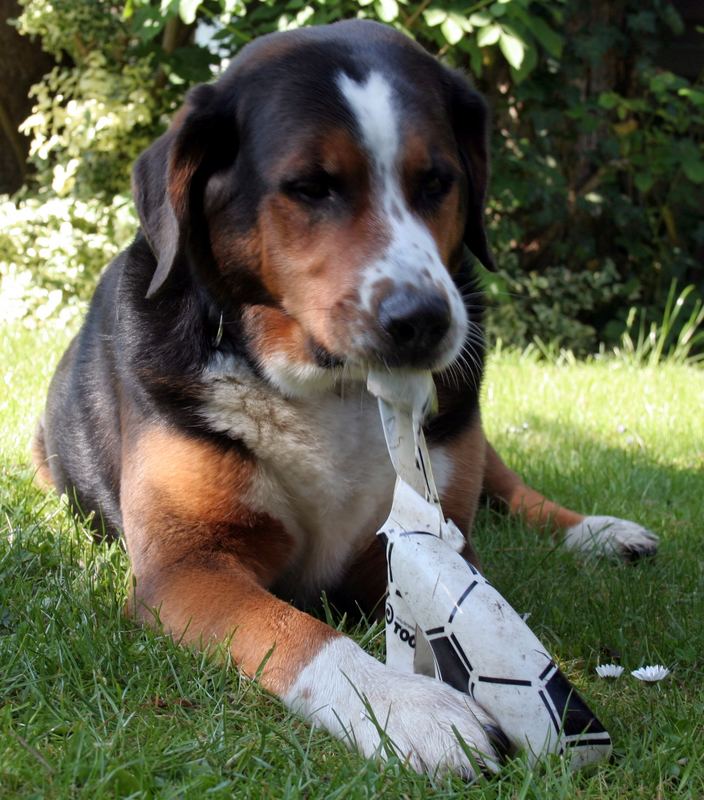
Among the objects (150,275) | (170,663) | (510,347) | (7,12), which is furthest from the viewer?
(7,12)

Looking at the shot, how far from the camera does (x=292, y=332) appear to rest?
102 inches

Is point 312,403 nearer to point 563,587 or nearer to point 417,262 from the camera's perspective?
point 417,262

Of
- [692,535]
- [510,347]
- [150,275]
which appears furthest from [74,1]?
[692,535]

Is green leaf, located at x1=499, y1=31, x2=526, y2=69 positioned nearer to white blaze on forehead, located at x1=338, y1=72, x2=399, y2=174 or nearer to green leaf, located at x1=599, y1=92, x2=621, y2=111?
green leaf, located at x1=599, y1=92, x2=621, y2=111

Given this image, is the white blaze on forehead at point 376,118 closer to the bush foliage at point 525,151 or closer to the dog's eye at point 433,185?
the dog's eye at point 433,185

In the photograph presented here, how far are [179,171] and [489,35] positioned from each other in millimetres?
3376

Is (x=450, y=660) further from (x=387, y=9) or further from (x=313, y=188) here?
(x=387, y=9)

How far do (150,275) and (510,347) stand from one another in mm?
4410

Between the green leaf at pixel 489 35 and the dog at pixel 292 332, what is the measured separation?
2.85 meters

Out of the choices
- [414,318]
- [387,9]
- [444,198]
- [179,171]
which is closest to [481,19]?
[387,9]

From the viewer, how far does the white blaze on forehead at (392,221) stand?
7.50 feet

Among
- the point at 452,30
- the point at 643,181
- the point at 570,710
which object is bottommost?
the point at 643,181

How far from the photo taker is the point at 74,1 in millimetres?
7039

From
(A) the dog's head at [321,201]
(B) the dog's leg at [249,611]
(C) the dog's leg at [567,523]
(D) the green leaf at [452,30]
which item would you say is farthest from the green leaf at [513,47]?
(B) the dog's leg at [249,611]
